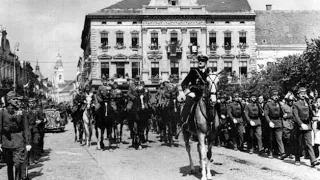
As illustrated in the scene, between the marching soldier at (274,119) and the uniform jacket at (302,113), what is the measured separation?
1.57 meters

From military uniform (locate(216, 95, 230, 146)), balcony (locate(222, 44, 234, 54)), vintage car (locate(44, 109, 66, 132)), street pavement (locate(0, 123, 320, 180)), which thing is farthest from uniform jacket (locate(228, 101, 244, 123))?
balcony (locate(222, 44, 234, 54))

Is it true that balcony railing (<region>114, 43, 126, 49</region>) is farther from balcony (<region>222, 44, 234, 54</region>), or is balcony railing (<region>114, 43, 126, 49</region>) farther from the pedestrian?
the pedestrian

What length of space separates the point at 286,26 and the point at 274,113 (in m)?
51.0

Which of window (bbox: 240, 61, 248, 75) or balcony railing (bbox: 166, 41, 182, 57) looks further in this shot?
window (bbox: 240, 61, 248, 75)

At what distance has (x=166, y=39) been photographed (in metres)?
54.8

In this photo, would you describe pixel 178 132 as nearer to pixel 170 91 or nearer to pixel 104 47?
pixel 170 91

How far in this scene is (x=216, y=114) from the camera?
10016 millimetres

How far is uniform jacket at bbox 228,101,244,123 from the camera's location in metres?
15.5

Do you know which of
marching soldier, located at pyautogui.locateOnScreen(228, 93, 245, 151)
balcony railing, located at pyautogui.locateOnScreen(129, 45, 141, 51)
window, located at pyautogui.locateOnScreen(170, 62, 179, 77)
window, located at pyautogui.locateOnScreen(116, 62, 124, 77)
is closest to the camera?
marching soldier, located at pyautogui.locateOnScreen(228, 93, 245, 151)

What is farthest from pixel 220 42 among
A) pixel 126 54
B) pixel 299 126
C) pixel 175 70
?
pixel 299 126

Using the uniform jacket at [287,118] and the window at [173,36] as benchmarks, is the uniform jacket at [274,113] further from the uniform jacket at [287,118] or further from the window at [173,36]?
the window at [173,36]

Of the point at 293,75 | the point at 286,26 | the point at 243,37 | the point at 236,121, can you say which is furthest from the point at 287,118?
the point at 286,26

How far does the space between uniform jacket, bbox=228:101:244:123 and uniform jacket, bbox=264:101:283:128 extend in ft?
5.98

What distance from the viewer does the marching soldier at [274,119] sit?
13305 millimetres
